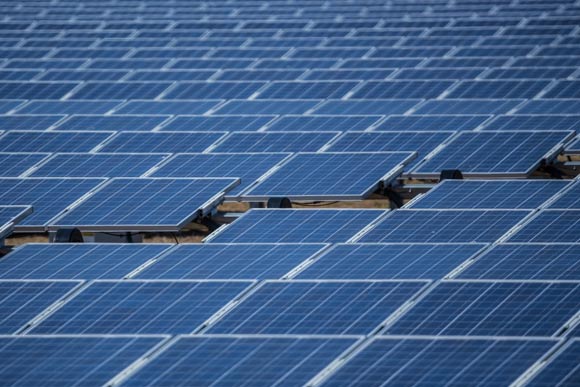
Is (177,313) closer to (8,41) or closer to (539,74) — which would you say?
(539,74)

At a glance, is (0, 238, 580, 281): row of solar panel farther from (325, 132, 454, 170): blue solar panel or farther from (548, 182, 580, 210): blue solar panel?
(325, 132, 454, 170): blue solar panel

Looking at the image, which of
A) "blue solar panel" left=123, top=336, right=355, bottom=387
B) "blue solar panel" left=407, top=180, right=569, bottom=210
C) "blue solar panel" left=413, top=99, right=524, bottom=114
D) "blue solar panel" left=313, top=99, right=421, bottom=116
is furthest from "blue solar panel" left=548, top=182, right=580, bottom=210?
"blue solar panel" left=313, top=99, right=421, bottom=116

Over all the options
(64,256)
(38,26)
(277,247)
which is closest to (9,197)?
(64,256)

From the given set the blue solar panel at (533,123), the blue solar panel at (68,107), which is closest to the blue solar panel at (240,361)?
the blue solar panel at (533,123)

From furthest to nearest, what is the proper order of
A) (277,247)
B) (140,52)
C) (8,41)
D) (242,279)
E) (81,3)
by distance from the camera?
(81,3)
(8,41)
(140,52)
(277,247)
(242,279)

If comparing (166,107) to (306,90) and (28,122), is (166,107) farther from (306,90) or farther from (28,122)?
(306,90)

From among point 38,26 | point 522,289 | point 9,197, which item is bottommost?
point 522,289

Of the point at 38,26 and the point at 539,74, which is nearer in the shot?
the point at 539,74
